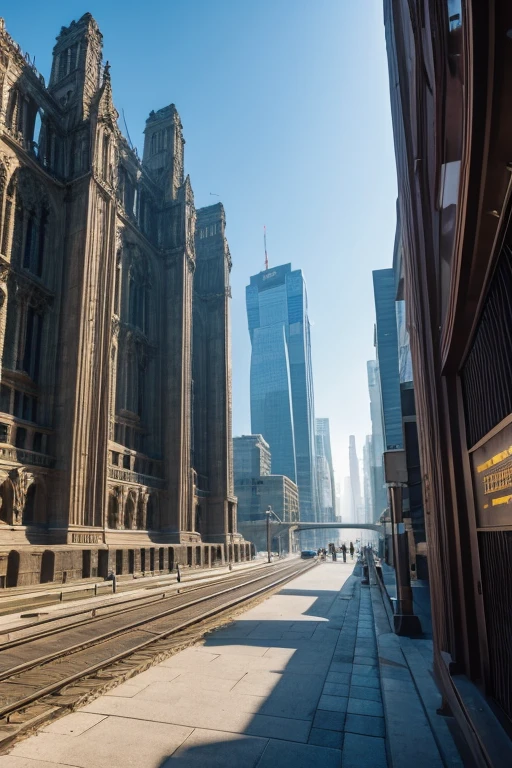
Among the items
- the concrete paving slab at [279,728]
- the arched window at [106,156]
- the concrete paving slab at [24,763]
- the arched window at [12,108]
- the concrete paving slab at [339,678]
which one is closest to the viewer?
the concrete paving slab at [24,763]

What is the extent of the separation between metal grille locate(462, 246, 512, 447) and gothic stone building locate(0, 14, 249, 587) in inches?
1026

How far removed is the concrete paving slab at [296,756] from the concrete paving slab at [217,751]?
11 centimetres

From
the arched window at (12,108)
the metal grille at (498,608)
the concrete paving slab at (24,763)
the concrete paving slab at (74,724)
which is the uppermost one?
the arched window at (12,108)

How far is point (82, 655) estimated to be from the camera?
1066cm

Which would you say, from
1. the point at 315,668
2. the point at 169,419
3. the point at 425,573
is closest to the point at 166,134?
the point at 169,419

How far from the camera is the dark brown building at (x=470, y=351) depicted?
2.54 m

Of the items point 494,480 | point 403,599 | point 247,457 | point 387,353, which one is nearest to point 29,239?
point 403,599

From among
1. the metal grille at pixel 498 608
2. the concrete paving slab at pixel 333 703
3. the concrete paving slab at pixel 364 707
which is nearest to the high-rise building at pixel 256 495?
the concrete paving slab at pixel 333 703

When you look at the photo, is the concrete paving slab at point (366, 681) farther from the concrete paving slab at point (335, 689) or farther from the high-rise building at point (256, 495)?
the high-rise building at point (256, 495)

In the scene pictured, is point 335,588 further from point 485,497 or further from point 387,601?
point 485,497

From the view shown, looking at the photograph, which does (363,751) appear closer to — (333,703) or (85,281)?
(333,703)

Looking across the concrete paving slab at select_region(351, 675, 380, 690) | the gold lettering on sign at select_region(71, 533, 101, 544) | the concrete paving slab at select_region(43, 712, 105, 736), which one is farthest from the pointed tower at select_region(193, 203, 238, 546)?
the concrete paving slab at select_region(43, 712, 105, 736)

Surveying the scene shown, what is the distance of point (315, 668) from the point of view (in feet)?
30.8

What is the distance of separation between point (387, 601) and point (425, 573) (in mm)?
11915
